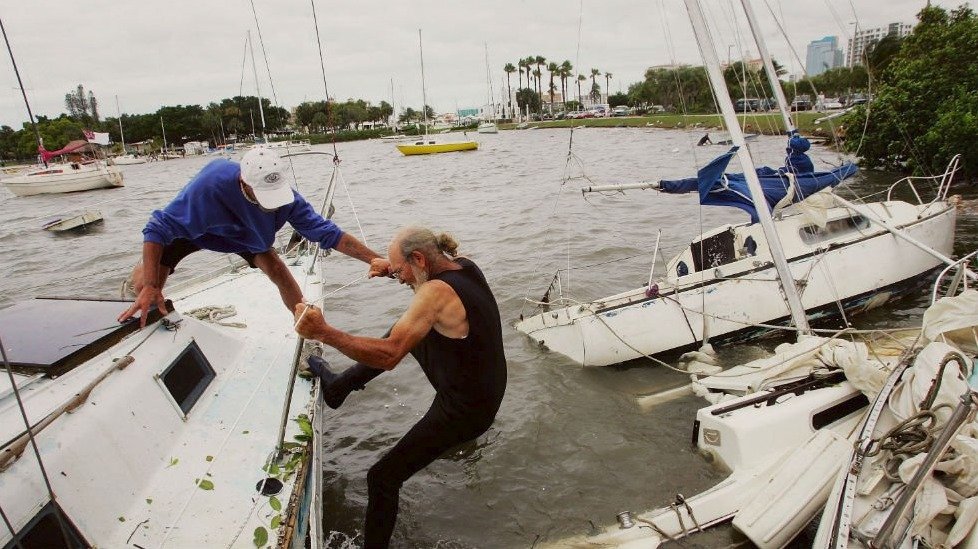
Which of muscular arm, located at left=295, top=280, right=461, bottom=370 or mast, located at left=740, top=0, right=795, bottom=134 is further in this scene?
mast, located at left=740, top=0, right=795, bottom=134

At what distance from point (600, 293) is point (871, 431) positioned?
725cm

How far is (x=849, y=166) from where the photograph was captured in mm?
9781

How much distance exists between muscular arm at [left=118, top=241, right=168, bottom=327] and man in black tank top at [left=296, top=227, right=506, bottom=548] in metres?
2.15

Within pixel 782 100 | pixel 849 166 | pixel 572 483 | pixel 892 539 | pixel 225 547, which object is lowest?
pixel 572 483

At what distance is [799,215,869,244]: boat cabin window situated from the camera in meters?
9.28

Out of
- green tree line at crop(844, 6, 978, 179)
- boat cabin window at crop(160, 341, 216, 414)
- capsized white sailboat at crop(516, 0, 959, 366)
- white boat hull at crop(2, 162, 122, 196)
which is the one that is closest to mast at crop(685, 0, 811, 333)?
capsized white sailboat at crop(516, 0, 959, 366)

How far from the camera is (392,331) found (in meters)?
3.33

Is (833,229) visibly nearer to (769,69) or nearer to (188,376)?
(769,69)

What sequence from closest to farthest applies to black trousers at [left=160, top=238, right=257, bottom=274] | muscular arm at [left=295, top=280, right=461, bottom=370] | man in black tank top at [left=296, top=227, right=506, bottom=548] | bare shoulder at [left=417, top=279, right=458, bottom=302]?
muscular arm at [left=295, top=280, right=461, bottom=370] → man in black tank top at [left=296, top=227, right=506, bottom=548] → bare shoulder at [left=417, top=279, right=458, bottom=302] → black trousers at [left=160, top=238, right=257, bottom=274]

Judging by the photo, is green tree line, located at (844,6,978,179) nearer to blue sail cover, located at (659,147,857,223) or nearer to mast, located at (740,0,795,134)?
mast, located at (740,0,795,134)

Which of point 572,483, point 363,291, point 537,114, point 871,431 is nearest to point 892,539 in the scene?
point 871,431

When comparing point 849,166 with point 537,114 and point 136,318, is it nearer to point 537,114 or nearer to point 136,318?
point 136,318

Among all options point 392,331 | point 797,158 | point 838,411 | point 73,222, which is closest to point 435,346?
point 392,331

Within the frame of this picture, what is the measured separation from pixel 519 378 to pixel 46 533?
6.07m
